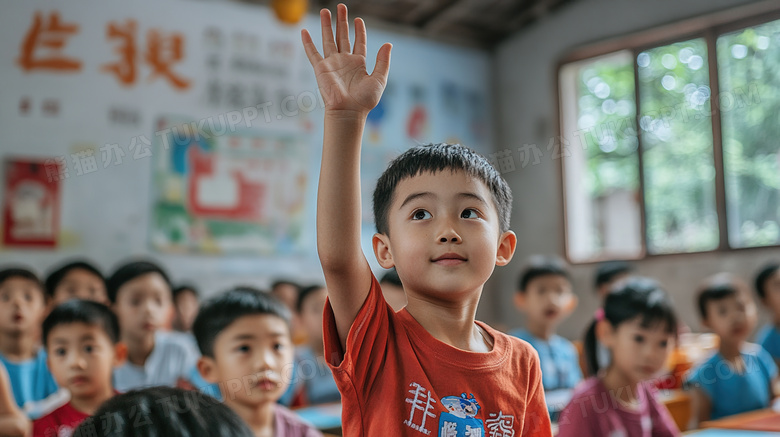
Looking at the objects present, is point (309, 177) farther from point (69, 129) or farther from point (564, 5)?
point (564, 5)

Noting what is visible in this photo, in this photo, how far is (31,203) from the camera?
4.43 metres

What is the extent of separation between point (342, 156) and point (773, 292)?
13.3ft

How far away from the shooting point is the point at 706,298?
3418mm

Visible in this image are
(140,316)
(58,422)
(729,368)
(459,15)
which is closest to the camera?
(58,422)

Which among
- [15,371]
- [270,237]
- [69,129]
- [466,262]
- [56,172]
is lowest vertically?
[15,371]

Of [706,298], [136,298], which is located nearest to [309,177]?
[136,298]

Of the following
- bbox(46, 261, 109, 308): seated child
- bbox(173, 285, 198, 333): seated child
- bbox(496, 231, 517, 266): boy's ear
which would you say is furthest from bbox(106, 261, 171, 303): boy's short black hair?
bbox(496, 231, 517, 266): boy's ear

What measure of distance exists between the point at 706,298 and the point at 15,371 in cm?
315

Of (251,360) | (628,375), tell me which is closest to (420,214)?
(251,360)

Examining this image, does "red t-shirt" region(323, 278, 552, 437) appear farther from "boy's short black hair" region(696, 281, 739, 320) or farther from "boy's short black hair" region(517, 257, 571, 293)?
"boy's short black hair" region(517, 257, 571, 293)

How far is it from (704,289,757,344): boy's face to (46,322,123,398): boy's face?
2.70 metres

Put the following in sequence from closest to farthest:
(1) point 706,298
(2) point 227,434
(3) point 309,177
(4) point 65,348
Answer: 1. (2) point 227,434
2. (4) point 65,348
3. (1) point 706,298
4. (3) point 309,177

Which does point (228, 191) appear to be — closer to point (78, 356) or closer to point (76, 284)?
point (76, 284)

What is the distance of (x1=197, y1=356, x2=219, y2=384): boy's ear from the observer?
6.23 feet
